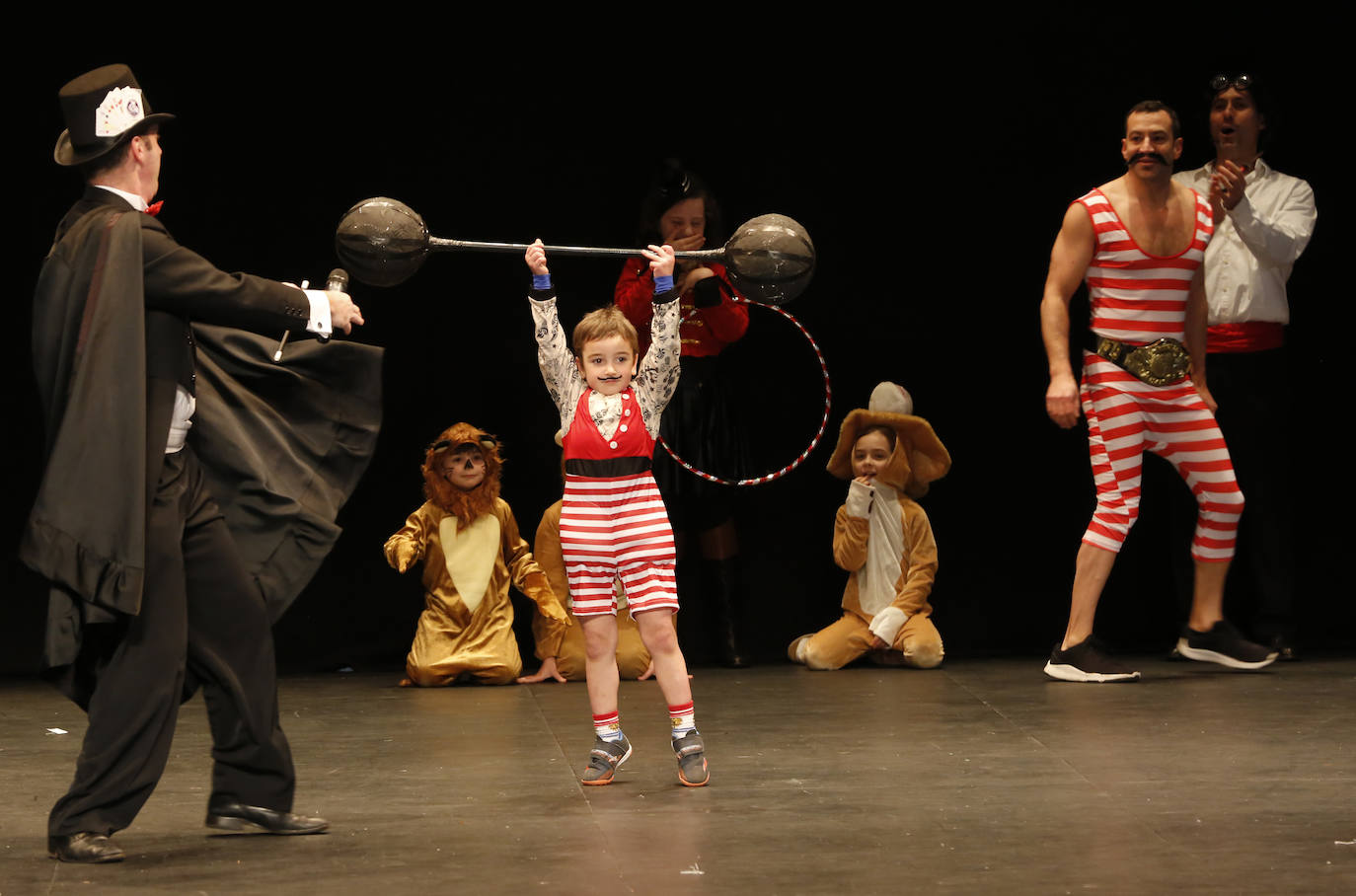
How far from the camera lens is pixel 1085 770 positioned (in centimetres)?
425

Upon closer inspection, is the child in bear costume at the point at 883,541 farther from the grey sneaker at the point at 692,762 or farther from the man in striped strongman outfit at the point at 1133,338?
the grey sneaker at the point at 692,762

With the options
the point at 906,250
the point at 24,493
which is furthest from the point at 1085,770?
the point at 24,493

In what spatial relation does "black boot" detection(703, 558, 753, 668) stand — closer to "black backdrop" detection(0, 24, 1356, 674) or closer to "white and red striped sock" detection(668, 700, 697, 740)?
"black backdrop" detection(0, 24, 1356, 674)

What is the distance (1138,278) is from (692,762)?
7.60 ft

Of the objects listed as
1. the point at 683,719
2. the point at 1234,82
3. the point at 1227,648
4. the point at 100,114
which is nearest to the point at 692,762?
the point at 683,719

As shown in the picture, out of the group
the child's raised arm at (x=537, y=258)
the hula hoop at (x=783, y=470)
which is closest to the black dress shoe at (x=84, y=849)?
the child's raised arm at (x=537, y=258)

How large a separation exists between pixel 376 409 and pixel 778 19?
2.97 metres

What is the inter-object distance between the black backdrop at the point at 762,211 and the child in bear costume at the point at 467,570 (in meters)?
0.30

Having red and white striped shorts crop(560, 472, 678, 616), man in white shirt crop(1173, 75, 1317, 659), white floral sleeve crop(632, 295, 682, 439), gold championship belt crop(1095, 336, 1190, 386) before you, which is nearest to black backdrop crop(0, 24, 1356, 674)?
man in white shirt crop(1173, 75, 1317, 659)

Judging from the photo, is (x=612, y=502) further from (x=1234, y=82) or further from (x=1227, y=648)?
(x=1234, y=82)

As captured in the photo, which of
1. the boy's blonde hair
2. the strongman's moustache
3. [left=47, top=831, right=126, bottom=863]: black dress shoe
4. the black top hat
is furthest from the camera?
the strongman's moustache

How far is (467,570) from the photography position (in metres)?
5.97

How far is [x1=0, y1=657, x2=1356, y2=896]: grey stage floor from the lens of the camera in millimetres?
3322

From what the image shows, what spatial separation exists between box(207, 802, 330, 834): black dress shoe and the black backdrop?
2519 mm
